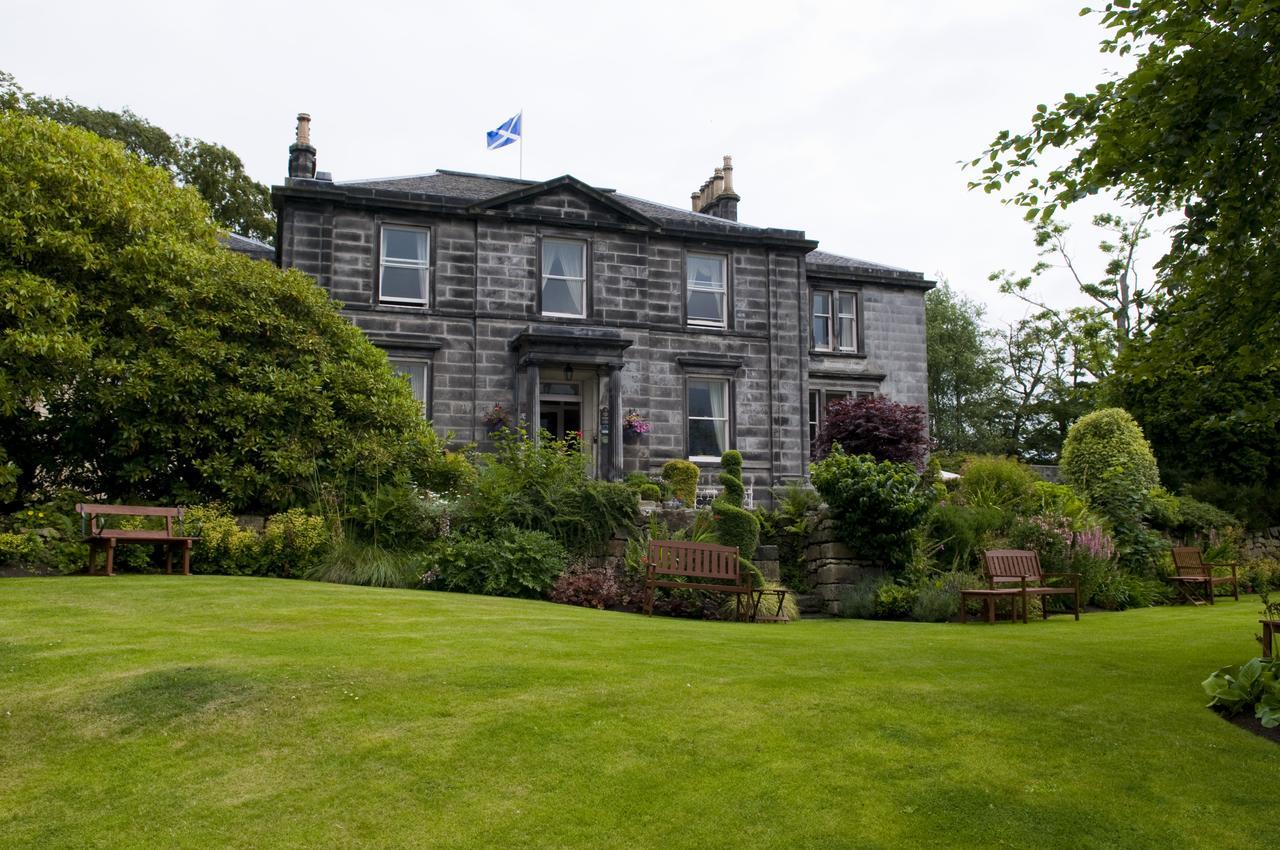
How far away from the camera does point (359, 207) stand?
23.0 metres

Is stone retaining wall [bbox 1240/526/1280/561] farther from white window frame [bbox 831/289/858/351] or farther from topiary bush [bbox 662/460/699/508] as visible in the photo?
topiary bush [bbox 662/460/699/508]

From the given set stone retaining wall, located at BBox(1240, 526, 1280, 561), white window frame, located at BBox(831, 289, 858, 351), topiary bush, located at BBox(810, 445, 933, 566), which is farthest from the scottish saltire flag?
stone retaining wall, located at BBox(1240, 526, 1280, 561)

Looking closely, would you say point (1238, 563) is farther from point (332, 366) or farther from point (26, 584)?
point (26, 584)

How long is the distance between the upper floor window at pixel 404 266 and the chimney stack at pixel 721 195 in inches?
355

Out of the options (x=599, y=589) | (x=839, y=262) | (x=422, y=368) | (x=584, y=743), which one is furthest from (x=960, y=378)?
(x=584, y=743)

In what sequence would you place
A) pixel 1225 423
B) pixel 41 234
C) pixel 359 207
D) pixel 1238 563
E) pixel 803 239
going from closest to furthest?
pixel 1225 423 → pixel 41 234 → pixel 1238 563 → pixel 359 207 → pixel 803 239

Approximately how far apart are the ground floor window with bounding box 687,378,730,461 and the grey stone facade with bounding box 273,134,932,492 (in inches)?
7.1

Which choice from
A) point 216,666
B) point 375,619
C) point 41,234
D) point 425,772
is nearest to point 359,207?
point 41,234

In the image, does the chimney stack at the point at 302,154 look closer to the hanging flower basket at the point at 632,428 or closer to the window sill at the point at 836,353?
the hanging flower basket at the point at 632,428

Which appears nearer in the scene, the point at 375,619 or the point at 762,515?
the point at 375,619

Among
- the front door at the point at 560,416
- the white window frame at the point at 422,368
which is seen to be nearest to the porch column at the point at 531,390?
the front door at the point at 560,416

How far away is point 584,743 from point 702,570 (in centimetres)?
715

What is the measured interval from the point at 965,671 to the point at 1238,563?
13.9m

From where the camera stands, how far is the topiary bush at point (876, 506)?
15.0m
